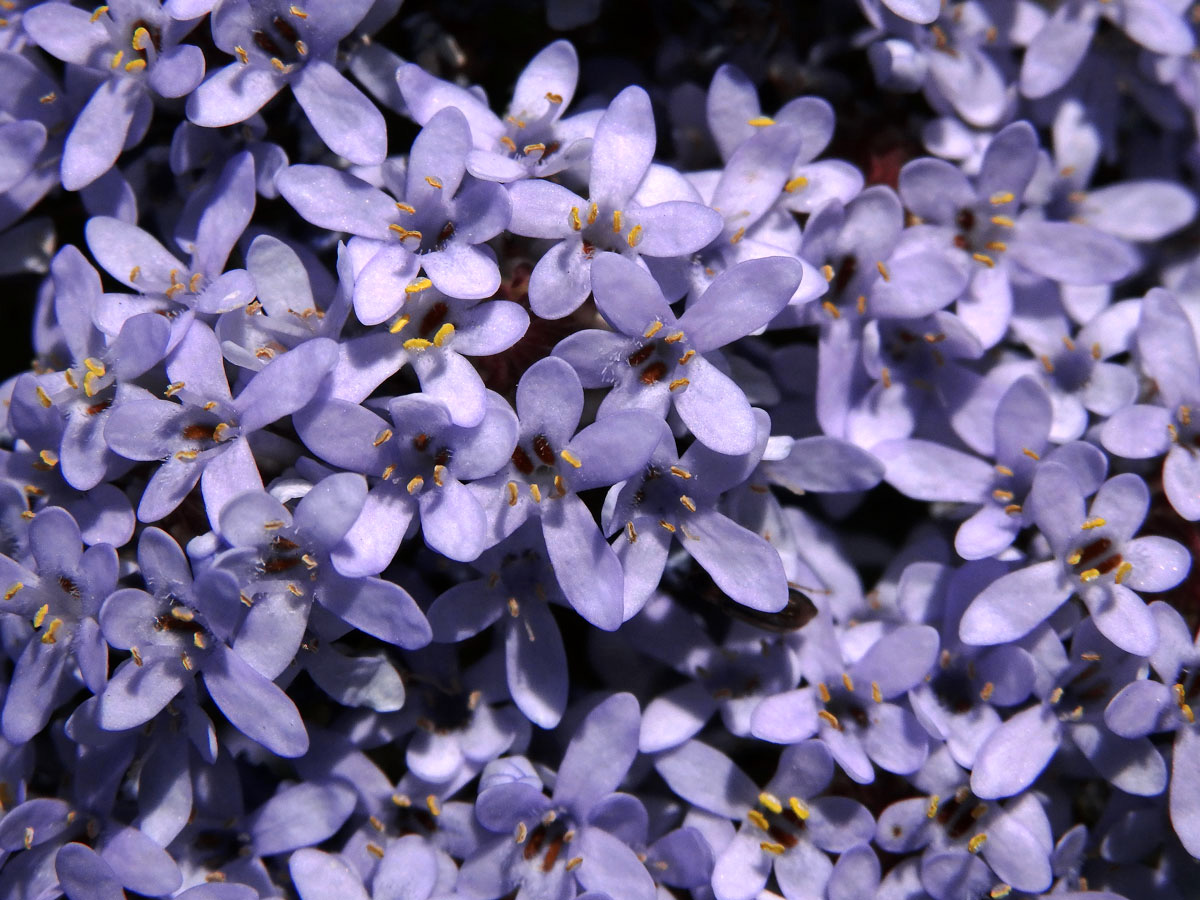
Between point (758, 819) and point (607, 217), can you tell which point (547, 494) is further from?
point (758, 819)

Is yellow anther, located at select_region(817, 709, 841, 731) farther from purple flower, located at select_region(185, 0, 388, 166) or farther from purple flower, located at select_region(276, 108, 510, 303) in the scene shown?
purple flower, located at select_region(185, 0, 388, 166)

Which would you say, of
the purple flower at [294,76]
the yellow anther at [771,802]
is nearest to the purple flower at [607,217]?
the purple flower at [294,76]

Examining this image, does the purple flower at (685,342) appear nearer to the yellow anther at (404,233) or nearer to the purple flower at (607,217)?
the purple flower at (607,217)

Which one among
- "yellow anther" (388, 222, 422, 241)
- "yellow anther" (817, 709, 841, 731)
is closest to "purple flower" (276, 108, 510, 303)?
"yellow anther" (388, 222, 422, 241)

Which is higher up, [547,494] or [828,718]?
[547,494]

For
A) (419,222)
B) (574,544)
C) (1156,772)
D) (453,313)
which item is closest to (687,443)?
(574,544)

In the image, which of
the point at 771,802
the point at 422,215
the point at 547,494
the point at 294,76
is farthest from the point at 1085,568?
the point at 294,76
